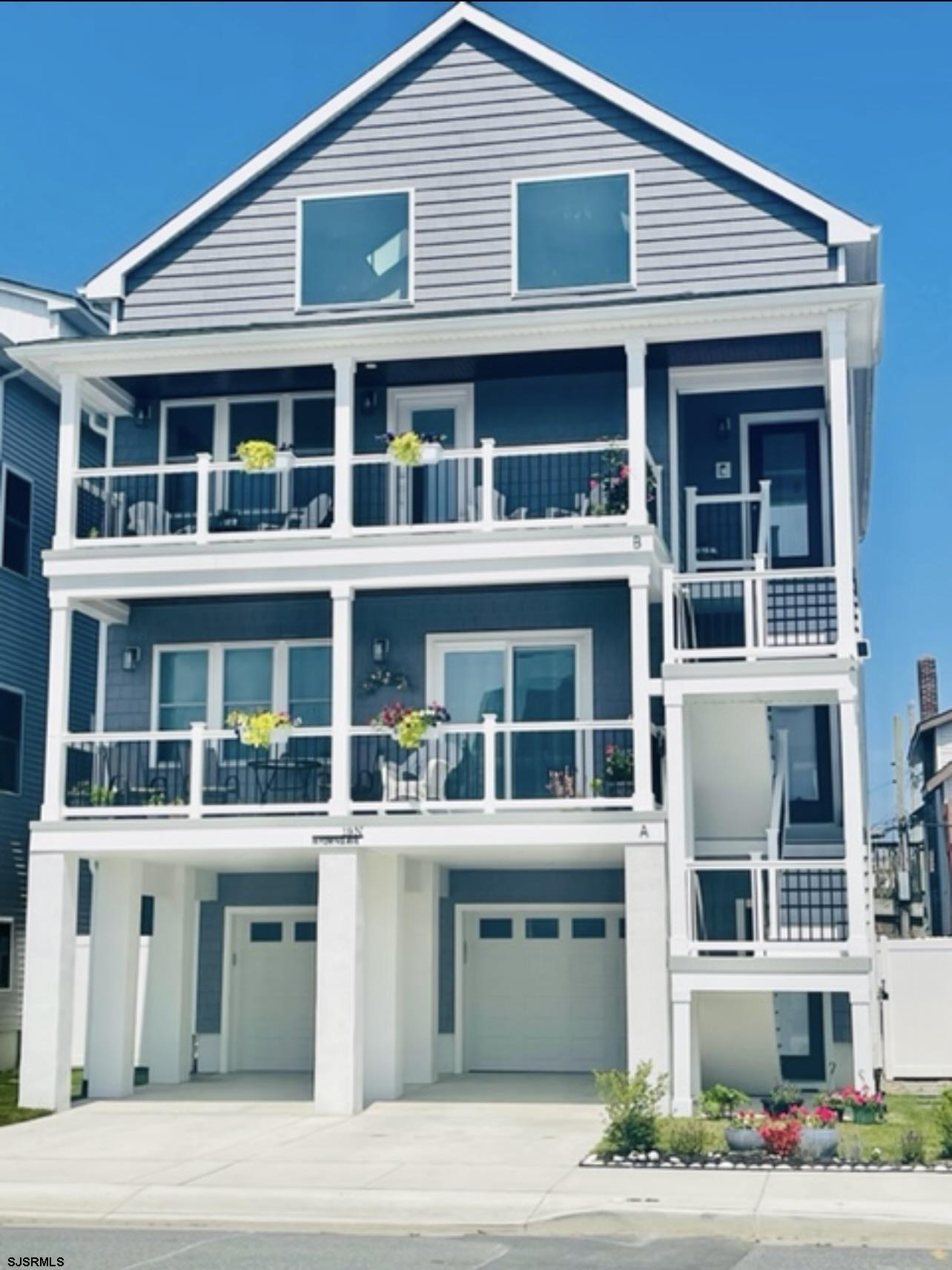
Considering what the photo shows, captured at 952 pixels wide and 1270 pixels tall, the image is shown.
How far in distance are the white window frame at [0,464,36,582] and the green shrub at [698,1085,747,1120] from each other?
1361 centimetres

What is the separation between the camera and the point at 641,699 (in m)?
19.2

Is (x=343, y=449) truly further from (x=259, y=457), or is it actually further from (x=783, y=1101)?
(x=783, y=1101)

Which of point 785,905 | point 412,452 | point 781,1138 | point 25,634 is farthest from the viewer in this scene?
point 25,634

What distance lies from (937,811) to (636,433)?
23493 mm

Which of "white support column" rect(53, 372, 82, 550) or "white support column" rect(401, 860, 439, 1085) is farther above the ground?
"white support column" rect(53, 372, 82, 550)

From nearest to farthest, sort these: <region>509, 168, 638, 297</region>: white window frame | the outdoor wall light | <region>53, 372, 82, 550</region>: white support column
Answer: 1. <region>53, 372, 82, 550</region>: white support column
2. <region>509, 168, 638, 297</region>: white window frame
3. the outdoor wall light

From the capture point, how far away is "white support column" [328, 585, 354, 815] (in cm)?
1992

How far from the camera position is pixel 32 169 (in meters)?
15.0

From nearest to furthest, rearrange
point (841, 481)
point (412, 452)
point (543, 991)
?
point (841, 481) < point (412, 452) < point (543, 991)

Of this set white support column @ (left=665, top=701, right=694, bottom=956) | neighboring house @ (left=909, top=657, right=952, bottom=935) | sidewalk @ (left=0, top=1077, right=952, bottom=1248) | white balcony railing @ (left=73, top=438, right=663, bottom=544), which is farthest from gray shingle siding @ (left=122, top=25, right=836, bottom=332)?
neighboring house @ (left=909, top=657, right=952, bottom=935)

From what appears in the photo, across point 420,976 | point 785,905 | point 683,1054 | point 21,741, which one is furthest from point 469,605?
point 21,741

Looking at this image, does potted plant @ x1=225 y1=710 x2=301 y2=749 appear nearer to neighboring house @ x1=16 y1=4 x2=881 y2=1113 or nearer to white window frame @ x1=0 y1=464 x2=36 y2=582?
neighboring house @ x1=16 y1=4 x2=881 y2=1113

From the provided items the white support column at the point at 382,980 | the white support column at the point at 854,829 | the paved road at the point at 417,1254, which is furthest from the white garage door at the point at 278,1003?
the paved road at the point at 417,1254

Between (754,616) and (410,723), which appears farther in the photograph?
(754,616)
